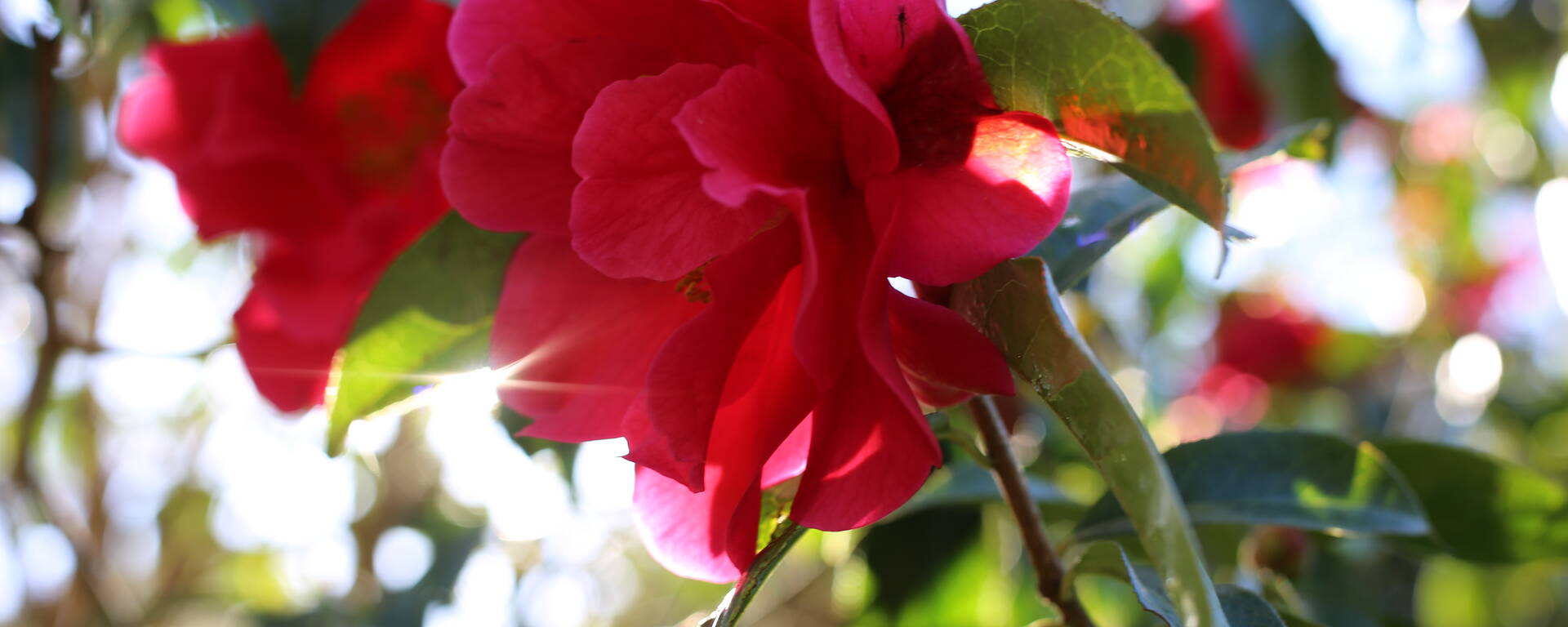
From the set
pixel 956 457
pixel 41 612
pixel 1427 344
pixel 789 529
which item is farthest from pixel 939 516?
pixel 41 612

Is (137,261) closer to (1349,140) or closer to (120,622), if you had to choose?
(120,622)

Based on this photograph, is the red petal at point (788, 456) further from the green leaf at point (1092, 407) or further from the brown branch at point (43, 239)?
the brown branch at point (43, 239)

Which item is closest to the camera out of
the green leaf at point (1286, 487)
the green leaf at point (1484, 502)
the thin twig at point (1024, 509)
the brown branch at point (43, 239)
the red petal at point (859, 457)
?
the red petal at point (859, 457)

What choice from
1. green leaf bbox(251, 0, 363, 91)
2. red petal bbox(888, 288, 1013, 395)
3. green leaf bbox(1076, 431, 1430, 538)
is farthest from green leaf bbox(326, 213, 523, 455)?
green leaf bbox(1076, 431, 1430, 538)

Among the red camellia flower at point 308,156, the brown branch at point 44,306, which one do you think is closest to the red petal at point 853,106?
the red camellia flower at point 308,156

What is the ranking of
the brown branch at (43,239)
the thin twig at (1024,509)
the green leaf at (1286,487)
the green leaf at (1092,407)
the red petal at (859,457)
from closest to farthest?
the green leaf at (1092,407), the red petal at (859,457), the thin twig at (1024,509), the green leaf at (1286,487), the brown branch at (43,239)

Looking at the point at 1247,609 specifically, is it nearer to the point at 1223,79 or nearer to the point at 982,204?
the point at 982,204

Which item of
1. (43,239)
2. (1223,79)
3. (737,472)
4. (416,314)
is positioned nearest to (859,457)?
(737,472)
